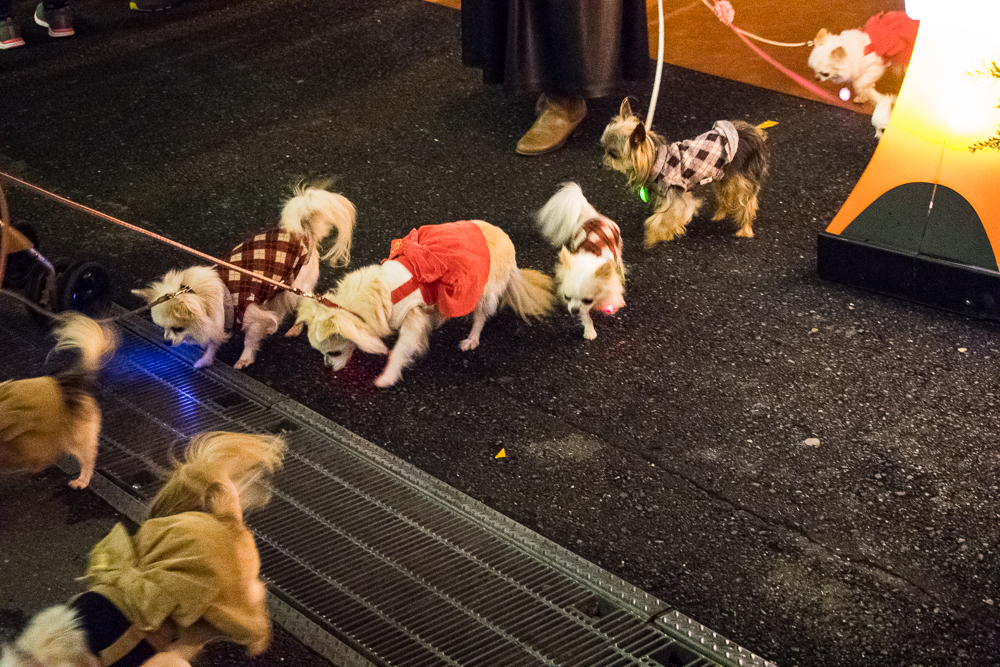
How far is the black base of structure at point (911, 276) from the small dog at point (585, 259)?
3.04 feet

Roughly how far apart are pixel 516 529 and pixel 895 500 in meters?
1.19

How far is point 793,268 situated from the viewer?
4.07 meters

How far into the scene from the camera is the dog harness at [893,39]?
16.8 ft

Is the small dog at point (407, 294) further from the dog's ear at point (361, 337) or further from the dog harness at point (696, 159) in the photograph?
the dog harness at point (696, 159)

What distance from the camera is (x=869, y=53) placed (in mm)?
5164

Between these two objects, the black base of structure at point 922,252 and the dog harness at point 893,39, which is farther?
the dog harness at point 893,39

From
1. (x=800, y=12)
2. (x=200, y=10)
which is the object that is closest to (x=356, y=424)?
(x=800, y=12)

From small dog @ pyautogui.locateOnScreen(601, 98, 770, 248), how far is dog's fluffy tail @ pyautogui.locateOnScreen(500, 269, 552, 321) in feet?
2.26

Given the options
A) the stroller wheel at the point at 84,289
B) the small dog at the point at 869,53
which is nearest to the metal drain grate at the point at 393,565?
the stroller wheel at the point at 84,289

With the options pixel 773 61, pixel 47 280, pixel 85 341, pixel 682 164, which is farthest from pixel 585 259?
pixel 773 61

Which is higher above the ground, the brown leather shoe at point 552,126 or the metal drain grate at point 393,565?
the brown leather shoe at point 552,126

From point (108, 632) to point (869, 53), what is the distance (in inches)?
193

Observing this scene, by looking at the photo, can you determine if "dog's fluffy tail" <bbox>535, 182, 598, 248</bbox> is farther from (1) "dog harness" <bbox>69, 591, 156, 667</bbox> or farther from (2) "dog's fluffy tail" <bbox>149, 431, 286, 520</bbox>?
(1) "dog harness" <bbox>69, 591, 156, 667</bbox>

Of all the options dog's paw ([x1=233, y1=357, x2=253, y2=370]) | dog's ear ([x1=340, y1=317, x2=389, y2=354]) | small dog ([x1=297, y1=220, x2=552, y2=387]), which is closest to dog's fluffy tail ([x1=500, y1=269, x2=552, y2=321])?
small dog ([x1=297, y1=220, x2=552, y2=387])
